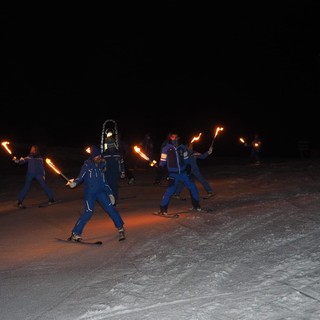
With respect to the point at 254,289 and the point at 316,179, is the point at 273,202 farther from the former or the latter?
the point at 254,289

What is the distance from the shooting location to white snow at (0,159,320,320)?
19.0ft

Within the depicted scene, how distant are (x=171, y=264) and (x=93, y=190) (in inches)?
101

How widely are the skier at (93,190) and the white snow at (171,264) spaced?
1.10ft

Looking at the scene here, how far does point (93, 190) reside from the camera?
31.6ft

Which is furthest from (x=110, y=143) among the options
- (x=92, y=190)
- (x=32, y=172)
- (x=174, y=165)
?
(x=92, y=190)

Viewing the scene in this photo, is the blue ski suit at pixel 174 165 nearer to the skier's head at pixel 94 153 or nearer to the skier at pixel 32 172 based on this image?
the skier's head at pixel 94 153

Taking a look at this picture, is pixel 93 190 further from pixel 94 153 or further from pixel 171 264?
pixel 171 264

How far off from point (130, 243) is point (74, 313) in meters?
3.41

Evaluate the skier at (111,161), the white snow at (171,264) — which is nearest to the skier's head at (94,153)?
the white snow at (171,264)

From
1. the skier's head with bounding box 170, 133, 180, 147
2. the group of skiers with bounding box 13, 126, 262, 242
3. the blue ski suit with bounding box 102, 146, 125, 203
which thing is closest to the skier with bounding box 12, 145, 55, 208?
the group of skiers with bounding box 13, 126, 262, 242

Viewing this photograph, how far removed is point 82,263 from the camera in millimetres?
8203

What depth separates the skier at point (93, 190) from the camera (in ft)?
31.7

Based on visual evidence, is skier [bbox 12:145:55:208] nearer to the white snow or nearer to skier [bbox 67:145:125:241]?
the white snow

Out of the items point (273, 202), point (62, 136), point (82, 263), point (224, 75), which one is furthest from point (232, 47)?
point (82, 263)
